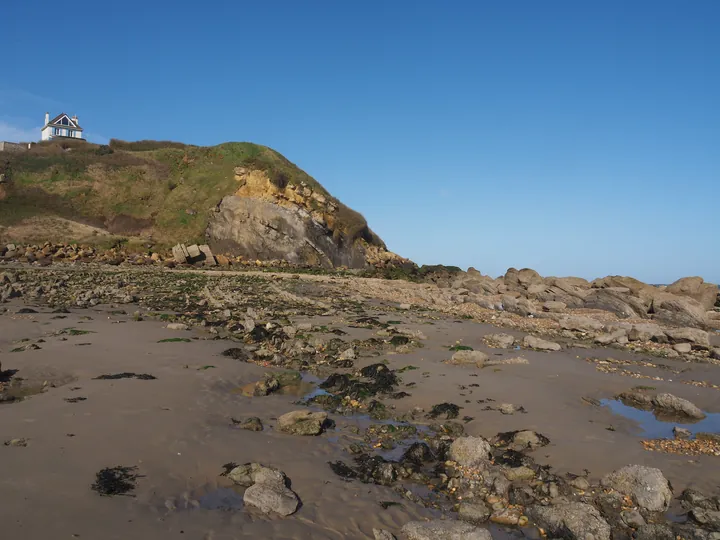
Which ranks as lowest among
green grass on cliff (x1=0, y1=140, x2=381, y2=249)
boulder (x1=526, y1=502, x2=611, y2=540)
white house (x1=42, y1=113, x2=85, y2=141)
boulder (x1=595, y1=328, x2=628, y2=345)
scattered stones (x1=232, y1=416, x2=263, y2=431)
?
scattered stones (x1=232, y1=416, x2=263, y2=431)

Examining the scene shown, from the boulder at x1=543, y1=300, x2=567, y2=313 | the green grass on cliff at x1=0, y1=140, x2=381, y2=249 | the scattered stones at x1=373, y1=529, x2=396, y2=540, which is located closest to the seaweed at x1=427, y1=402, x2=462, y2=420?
the scattered stones at x1=373, y1=529, x2=396, y2=540

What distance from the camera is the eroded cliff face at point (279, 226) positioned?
152 feet

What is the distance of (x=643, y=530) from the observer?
501cm

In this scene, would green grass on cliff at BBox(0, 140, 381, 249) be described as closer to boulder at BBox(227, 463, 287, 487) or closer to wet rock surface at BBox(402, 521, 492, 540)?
boulder at BBox(227, 463, 287, 487)

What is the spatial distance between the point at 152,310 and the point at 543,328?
1508 cm

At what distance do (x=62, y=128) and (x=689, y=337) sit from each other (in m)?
91.6

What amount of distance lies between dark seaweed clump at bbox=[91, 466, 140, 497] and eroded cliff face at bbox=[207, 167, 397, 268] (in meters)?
41.2

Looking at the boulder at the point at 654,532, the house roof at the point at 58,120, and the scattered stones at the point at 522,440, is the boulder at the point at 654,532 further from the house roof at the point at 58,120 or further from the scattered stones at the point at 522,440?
the house roof at the point at 58,120

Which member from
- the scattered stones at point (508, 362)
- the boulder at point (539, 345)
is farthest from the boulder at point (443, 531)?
the boulder at point (539, 345)

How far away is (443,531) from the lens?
4.73 meters

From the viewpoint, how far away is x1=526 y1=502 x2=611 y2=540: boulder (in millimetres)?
4934

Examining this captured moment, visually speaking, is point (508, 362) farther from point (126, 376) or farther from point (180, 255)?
point (180, 255)

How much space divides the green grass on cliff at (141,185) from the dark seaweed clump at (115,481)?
144ft

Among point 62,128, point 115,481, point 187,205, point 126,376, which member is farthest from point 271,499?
point 62,128
